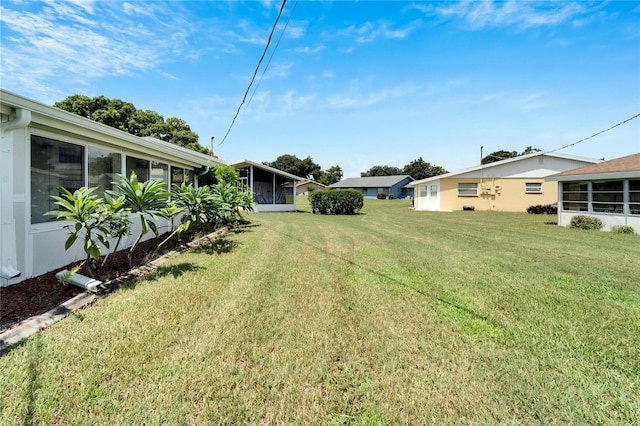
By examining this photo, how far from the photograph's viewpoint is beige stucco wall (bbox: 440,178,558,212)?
20.8m

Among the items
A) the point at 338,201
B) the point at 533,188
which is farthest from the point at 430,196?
the point at 338,201

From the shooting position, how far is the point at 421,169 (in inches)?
2616

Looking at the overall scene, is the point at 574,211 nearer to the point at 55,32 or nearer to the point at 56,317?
Result: the point at 56,317

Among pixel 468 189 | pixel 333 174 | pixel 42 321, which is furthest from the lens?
pixel 333 174

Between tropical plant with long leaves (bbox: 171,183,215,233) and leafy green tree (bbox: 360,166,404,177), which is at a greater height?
leafy green tree (bbox: 360,166,404,177)

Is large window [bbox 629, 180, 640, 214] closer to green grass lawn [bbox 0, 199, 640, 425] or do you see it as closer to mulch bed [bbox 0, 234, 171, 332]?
green grass lawn [bbox 0, 199, 640, 425]

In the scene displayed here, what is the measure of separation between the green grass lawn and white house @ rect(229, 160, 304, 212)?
1562 cm

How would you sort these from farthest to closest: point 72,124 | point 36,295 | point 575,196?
point 575,196
point 72,124
point 36,295

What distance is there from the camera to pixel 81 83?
8.09 meters

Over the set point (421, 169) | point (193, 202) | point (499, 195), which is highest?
point (421, 169)

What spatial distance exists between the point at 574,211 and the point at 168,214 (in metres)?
17.0

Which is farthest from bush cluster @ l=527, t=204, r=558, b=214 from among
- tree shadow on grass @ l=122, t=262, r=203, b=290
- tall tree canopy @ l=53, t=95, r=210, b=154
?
tall tree canopy @ l=53, t=95, r=210, b=154

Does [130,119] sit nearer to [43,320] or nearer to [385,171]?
[43,320]

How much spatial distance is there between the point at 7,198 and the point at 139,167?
3.50 metres
